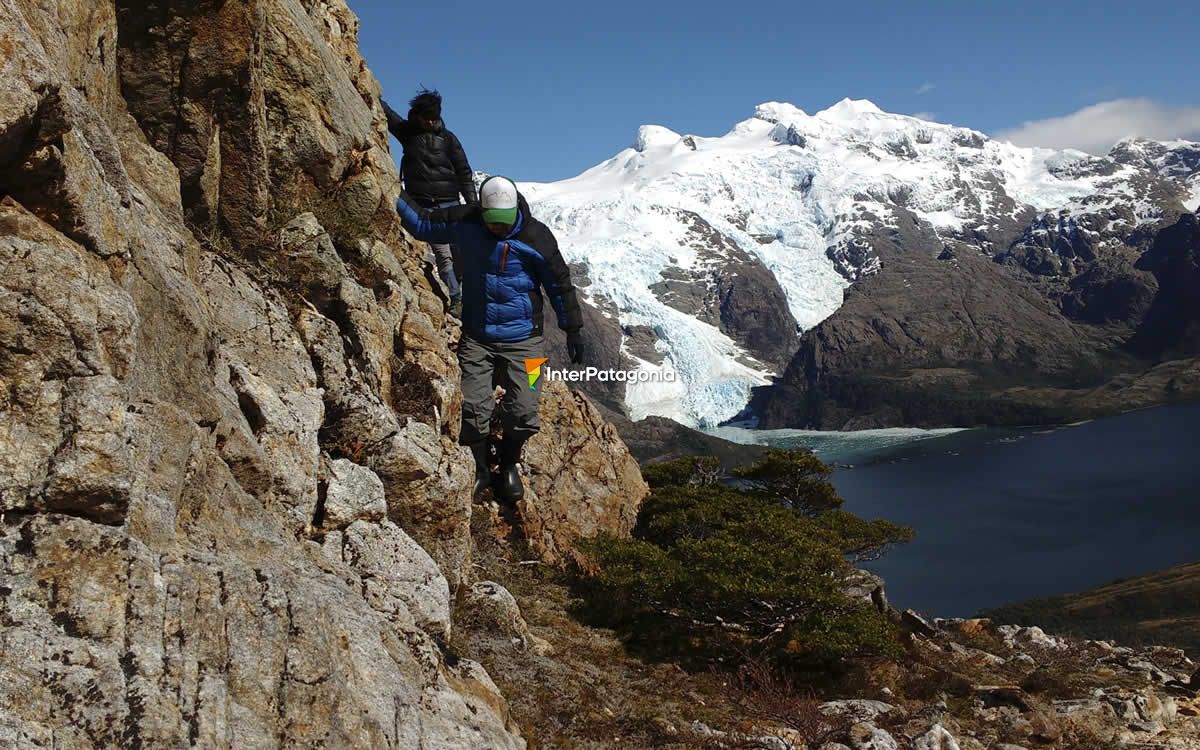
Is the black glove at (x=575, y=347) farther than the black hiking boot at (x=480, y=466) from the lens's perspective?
No

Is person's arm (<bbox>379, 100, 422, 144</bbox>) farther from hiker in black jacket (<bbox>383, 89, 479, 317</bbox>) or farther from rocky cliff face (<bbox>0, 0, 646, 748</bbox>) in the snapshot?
rocky cliff face (<bbox>0, 0, 646, 748</bbox>)

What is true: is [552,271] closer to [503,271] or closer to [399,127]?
[503,271]

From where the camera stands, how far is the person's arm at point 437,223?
11531 mm

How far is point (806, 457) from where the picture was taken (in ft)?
135

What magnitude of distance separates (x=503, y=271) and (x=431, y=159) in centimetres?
524

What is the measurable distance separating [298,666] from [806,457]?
38.3 metres

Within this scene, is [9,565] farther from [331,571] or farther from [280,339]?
[280,339]

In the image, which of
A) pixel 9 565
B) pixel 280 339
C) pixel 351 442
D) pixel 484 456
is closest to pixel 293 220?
pixel 280 339

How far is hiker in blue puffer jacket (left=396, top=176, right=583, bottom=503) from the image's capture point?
11.4 metres

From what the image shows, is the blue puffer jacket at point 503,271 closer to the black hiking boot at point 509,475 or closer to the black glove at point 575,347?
the black glove at point 575,347

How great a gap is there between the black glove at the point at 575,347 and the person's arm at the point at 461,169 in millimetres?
4520

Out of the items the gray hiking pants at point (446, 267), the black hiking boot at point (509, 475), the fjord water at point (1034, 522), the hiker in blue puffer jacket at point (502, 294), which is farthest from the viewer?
the fjord water at point (1034, 522)

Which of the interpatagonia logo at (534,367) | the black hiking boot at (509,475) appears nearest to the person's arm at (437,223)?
the interpatagonia logo at (534,367)

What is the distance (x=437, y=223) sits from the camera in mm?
11727
